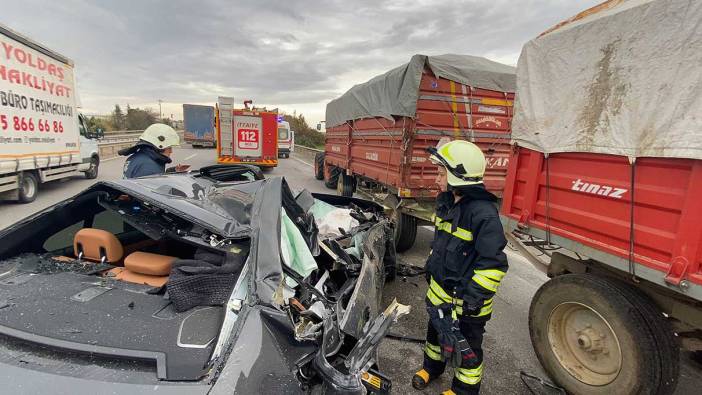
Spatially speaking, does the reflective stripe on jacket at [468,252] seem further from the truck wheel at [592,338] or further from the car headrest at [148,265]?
the car headrest at [148,265]

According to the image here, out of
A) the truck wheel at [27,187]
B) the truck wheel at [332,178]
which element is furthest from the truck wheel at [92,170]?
the truck wheel at [332,178]

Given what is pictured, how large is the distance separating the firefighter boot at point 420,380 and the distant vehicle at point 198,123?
93.4 feet

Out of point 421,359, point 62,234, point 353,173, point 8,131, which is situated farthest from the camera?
point 353,173

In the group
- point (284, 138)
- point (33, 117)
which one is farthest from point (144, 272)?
point (284, 138)

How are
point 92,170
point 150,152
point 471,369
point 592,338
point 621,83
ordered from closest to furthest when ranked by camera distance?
point 621,83 → point 471,369 → point 592,338 → point 150,152 → point 92,170

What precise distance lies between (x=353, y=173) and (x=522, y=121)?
17.4 feet

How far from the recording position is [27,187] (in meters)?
8.16

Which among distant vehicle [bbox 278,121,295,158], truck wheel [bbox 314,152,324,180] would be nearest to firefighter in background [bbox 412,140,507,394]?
truck wheel [bbox 314,152,324,180]

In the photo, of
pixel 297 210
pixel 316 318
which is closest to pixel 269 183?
pixel 297 210

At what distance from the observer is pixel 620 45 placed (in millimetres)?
2256

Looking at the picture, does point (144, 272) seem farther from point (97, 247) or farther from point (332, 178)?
point (332, 178)

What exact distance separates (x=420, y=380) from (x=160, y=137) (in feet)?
11.1

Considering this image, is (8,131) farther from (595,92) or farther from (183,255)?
(595,92)

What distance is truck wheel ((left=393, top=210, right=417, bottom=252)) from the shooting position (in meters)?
5.39
